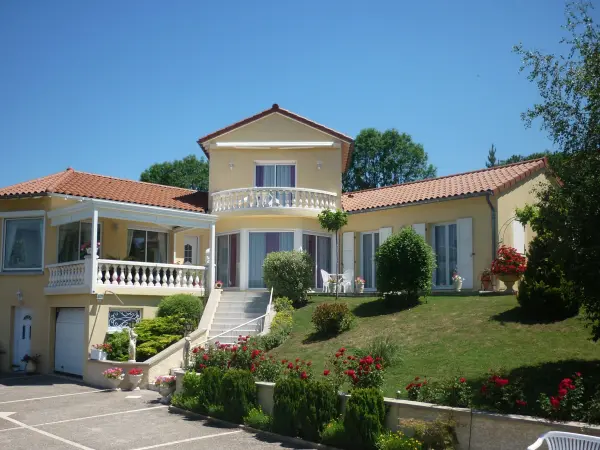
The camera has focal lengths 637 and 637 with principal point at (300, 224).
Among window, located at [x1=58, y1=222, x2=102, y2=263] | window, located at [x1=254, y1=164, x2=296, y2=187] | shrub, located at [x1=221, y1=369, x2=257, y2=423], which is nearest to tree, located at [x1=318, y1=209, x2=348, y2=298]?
window, located at [x1=254, y1=164, x2=296, y2=187]

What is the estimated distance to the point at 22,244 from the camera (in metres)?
22.9

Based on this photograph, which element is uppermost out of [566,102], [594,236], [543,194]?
[566,102]

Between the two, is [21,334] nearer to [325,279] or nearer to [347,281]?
[325,279]

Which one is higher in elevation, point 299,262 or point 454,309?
point 299,262

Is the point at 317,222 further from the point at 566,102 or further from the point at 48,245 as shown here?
the point at 566,102

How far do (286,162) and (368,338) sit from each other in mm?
11897

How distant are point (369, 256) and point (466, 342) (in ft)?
37.8

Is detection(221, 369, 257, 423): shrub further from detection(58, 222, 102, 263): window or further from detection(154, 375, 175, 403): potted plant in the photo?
detection(58, 222, 102, 263): window

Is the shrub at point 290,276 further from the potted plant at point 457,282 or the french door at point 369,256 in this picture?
the potted plant at point 457,282

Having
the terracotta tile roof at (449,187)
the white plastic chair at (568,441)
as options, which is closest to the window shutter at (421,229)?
the terracotta tile roof at (449,187)

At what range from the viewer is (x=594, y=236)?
10.1m

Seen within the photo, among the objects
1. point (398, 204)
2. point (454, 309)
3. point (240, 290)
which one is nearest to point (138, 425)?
point (454, 309)

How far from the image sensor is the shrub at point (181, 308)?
20984 mm

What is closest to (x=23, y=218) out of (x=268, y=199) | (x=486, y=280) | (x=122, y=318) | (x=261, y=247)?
(x=122, y=318)
